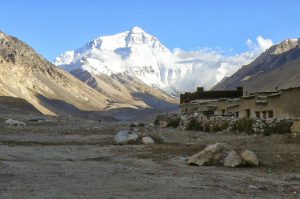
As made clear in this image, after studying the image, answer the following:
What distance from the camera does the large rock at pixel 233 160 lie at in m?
17.6

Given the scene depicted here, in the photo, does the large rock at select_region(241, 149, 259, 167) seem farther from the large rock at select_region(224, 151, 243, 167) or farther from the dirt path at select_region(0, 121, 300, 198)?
the dirt path at select_region(0, 121, 300, 198)

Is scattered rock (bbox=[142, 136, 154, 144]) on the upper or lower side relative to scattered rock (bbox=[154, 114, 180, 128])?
lower

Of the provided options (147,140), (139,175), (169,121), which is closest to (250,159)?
(139,175)

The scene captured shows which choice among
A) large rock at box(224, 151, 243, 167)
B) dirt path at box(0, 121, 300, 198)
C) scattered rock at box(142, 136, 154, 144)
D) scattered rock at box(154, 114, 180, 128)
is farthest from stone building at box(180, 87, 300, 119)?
large rock at box(224, 151, 243, 167)

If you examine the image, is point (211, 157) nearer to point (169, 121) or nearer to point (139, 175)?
point (139, 175)

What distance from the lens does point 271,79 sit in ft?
523

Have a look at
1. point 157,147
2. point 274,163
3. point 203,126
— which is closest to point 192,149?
point 157,147

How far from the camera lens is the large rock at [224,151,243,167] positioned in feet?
57.7

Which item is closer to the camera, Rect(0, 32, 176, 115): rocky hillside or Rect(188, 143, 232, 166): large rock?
Rect(188, 143, 232, 166): large rock

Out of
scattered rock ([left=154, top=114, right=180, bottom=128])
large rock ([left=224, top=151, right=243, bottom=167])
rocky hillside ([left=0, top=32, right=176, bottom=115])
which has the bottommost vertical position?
large rock ([left=224, top=151, right=243, bottom=167])

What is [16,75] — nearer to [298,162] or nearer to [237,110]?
[237,110]

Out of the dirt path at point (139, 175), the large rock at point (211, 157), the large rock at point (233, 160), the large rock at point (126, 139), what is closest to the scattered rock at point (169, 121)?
the large rock at point (126, 139)

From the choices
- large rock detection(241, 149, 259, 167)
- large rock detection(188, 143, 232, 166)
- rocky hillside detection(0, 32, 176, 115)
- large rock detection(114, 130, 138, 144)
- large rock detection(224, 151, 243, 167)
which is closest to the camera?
large rock detection(224, 151, 243, 167)

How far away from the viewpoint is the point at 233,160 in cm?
1767
